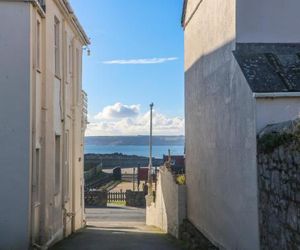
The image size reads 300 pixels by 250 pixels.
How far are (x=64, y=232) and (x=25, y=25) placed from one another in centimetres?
803

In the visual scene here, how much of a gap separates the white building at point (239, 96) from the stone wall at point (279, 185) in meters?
0.48

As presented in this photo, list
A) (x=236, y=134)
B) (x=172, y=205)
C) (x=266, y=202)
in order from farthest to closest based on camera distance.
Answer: (x=172, y=205) < (x=236, y=134) < (x=266, y=202)

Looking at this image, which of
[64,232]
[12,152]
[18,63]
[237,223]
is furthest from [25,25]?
[64,232]

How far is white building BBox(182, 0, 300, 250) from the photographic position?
364 inches

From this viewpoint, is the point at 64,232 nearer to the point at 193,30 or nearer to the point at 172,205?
the point at 172,205

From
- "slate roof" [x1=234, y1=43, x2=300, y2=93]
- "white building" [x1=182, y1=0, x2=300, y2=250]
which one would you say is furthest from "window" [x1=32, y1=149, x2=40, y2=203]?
"slate roof" [x1=234, y1=43, x2=300, y2=93]

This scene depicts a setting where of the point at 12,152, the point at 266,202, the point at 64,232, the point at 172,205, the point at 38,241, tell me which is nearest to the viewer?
the point at 266,202

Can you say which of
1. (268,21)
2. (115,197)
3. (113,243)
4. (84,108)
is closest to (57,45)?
(113,243)

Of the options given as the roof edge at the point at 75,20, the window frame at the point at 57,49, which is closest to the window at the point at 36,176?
the window frame at the point at 57,49

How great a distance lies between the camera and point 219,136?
1221 cm

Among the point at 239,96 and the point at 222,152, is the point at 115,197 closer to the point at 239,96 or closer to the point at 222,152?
the point at 222,152

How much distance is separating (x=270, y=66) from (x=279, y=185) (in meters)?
2.97

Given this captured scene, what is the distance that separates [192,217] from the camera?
54.7 ft

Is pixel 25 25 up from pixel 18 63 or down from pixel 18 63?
up
